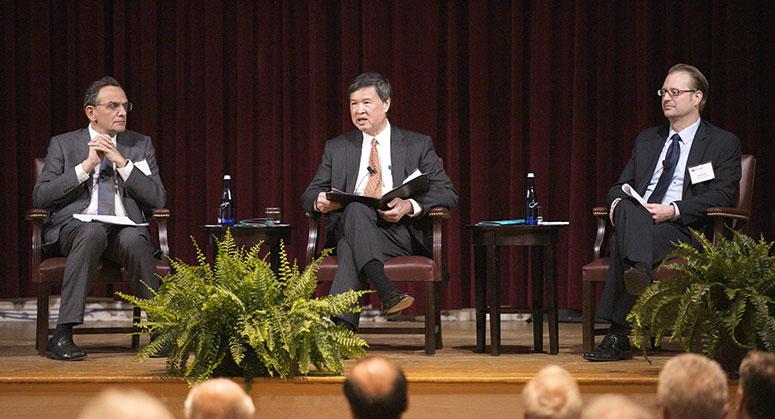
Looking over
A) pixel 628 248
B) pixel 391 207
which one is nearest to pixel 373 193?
pixel 391 207

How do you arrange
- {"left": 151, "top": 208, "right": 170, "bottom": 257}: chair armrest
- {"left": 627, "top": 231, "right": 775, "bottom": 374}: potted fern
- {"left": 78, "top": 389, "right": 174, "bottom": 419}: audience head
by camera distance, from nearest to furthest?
1. {"left": 78, "top": 389, "right": 174, "bottom": 419}: audience head
2. {"left": 627, "top": 231, "right": 775, "bottom": 374}: potted fern
3. {"left": 151, "top": 208, "right": 170, "bottom": 257}: chair armrest

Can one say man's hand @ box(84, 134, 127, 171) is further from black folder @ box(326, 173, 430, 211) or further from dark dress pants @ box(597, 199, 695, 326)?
dark dress pants @ box(597, 199, 695, 326)

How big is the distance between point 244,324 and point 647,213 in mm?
1793

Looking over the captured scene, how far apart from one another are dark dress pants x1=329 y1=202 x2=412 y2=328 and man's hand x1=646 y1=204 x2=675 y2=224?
1.16m

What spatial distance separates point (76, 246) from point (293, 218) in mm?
2024

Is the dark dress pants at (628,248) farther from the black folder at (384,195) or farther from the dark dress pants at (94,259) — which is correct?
the dark dress pants at (94,259)

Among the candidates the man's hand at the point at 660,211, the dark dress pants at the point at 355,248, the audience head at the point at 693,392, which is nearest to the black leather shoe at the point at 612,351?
A: the man's hand at the point at 660,211

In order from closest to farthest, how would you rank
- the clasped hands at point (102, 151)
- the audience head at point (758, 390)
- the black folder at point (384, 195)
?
the audience head at point (758, 390), the black folder at point (384, 195), the clasped hands at point (102, 151)

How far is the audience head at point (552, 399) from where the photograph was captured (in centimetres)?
175

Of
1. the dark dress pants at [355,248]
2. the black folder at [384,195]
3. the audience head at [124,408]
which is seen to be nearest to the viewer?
the audience head at [124,408]

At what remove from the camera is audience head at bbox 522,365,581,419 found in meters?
1.75

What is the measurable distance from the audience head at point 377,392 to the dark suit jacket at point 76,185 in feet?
10.4

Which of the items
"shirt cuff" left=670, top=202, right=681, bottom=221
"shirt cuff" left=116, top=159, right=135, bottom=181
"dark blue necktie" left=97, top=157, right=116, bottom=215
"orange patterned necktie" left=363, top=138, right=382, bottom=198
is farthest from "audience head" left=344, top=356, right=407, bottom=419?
"dark blue necktie" left=97, top=157, right=116, bottom=215

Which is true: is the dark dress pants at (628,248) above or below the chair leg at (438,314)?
above
